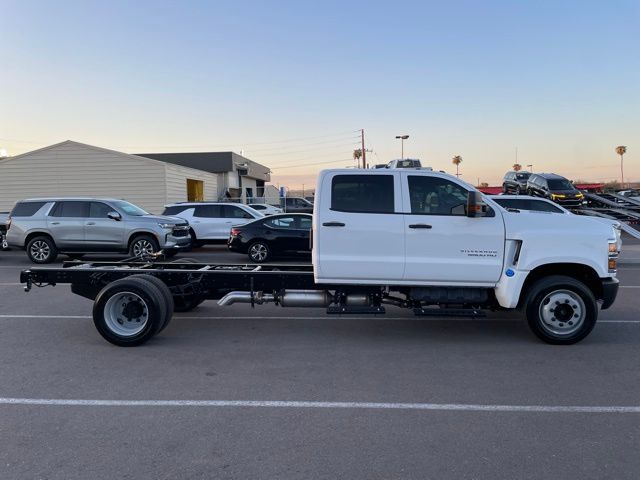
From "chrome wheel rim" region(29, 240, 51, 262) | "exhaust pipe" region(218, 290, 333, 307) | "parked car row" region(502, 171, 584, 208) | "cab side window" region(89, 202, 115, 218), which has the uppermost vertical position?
"parked car row" region(502, 171, 584, 208)

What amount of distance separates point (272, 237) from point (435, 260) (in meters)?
8.63

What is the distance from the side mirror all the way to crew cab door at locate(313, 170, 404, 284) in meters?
0.80

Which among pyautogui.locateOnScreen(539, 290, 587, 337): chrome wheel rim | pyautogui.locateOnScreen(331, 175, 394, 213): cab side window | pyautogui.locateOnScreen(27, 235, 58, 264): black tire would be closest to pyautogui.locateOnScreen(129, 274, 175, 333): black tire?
pyautogui.locateOnScreen(331, 175, 394, 213): cab side window

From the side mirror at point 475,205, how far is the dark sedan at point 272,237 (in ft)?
27.8

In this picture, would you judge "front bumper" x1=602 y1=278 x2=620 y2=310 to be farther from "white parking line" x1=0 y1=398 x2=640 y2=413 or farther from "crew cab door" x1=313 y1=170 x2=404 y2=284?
"crew cab door" x1=313 y1=170 x2=404 y2=284

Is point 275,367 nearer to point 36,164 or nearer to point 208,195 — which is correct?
point 36,164

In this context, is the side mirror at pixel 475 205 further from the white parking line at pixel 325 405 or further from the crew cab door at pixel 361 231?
the white parking line at pixel 325 405

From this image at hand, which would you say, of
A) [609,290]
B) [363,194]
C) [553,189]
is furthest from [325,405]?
[553,189]

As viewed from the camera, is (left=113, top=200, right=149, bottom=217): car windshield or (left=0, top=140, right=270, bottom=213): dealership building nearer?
(left=113, top=200, right=149, bottom=217): car windshield

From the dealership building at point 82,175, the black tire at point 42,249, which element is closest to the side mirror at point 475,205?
the black tire at point 42,249

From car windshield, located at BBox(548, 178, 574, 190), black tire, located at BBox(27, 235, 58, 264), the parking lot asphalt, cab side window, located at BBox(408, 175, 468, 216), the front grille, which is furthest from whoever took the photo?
car windshield, located at BBox(548, 178, 574, 190)

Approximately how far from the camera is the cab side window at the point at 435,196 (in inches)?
249

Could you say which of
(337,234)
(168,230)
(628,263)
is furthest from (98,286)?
(628,263)

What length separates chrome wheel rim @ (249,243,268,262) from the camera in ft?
47.7
